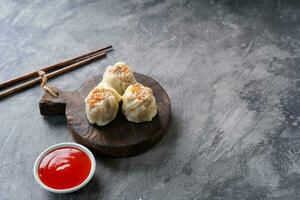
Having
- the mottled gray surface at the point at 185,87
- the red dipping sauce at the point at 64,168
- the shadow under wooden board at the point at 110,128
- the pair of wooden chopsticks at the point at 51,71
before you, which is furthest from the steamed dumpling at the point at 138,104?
the pair of wooden chopsticks at the point at 51,71

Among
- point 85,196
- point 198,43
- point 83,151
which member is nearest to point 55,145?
point 83,151

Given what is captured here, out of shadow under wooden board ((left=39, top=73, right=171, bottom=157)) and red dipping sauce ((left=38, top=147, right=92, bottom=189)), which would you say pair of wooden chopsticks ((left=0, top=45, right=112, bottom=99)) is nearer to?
shadow under wooden board ((left=39, top=73, right=171, bottom=157))

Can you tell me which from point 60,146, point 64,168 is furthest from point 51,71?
point 64,168

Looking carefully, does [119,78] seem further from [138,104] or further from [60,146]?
[60,146]

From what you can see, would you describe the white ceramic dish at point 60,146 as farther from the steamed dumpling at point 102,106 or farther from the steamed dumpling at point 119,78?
the steamed dumpling at point 119,78

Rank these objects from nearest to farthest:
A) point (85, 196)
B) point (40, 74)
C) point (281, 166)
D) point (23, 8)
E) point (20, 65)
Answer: point (85, 196), point (281, 166), point (40, 74), point (20, 65), point (23, 8)

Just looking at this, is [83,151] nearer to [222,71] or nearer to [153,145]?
[153,145]
